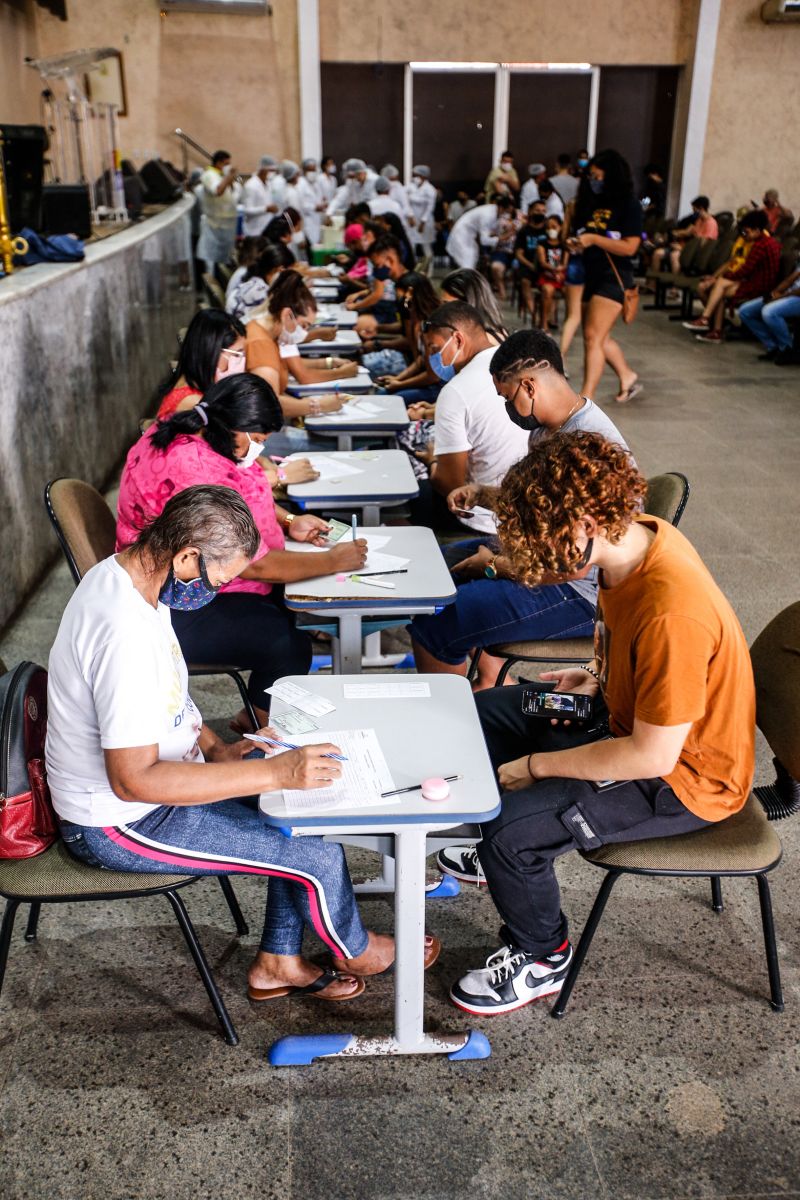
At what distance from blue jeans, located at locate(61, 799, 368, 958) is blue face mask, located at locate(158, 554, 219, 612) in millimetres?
393

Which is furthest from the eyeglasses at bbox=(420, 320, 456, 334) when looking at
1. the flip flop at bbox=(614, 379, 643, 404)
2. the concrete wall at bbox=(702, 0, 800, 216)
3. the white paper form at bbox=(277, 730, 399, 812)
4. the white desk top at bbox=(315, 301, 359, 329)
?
the concrete wall at bbox=(702, 0, 800, 216)

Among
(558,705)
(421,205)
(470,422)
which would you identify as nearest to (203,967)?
(558,705)

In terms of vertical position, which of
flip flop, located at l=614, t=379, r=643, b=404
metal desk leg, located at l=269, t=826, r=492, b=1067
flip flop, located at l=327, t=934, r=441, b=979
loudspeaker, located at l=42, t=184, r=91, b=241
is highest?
loudspeaker, located at l=42, t=184, r=91, b=241

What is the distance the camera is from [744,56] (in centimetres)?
1584

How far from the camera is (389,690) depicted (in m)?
2.16

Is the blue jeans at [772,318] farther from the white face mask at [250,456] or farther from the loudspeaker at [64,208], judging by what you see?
the white face mask at [250,456]

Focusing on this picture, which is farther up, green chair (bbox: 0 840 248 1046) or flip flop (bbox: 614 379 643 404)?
green chair (bbox: 0 840 248 1046)

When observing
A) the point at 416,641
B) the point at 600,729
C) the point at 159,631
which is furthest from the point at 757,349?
the point at 159,631

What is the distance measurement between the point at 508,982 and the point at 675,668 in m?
0.83

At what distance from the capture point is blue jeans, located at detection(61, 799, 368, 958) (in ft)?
6.32

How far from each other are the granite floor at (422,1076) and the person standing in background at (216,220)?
11.5 m

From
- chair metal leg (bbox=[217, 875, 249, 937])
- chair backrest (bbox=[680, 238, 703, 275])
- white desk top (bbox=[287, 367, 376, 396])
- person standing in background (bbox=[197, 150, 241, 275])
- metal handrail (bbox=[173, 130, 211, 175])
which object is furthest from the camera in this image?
metal handrail (bbox=[173, 130, 211, 175])

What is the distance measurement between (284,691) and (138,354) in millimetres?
5817

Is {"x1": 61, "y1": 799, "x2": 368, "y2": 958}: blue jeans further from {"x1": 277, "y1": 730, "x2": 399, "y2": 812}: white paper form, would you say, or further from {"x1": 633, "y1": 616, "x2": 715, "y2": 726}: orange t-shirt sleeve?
{"x1": 633, "y1": 616, "x2": 715, "y2": 726}: orange t-shirt sleeve
